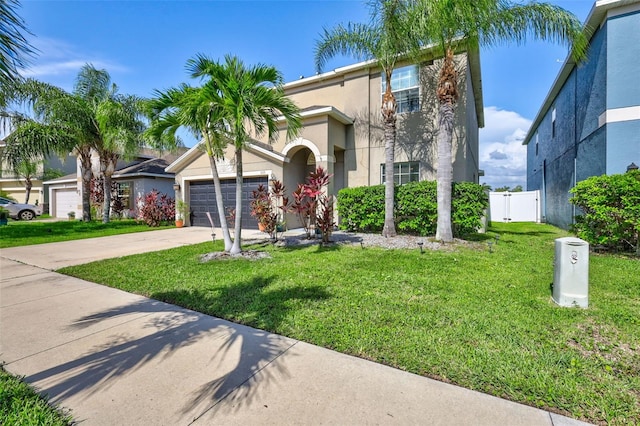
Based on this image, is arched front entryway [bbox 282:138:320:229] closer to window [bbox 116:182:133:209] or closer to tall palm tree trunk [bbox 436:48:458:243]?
tall palm tree trunk [bbox 436:48:458:243]

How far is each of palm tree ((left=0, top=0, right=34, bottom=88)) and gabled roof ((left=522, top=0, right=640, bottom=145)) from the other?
13.9 metres

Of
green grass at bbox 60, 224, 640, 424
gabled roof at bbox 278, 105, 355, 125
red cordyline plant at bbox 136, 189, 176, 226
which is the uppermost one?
gabled roof at bbox 278, 105, 355, 125

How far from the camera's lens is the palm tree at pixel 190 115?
7.21 metres

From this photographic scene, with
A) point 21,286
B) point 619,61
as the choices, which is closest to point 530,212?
point 619,61

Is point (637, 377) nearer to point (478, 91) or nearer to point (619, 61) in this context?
point (619, 61)

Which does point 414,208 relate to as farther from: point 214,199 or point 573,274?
point 214,199

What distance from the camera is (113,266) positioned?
7207 millimetres

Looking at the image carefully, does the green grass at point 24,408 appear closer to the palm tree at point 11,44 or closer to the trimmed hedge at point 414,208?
the palm tree at point 11,44

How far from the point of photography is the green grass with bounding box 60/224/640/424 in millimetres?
2725

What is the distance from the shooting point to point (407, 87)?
41.8ft

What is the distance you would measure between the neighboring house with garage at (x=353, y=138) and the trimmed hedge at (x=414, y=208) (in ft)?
6.15

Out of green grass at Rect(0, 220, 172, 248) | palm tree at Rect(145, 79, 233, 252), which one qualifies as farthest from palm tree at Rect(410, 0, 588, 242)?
green grass at Rect(0, 220, 172, 248)

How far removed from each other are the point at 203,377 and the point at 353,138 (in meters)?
12.3

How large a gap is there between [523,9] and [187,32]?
10308mm
